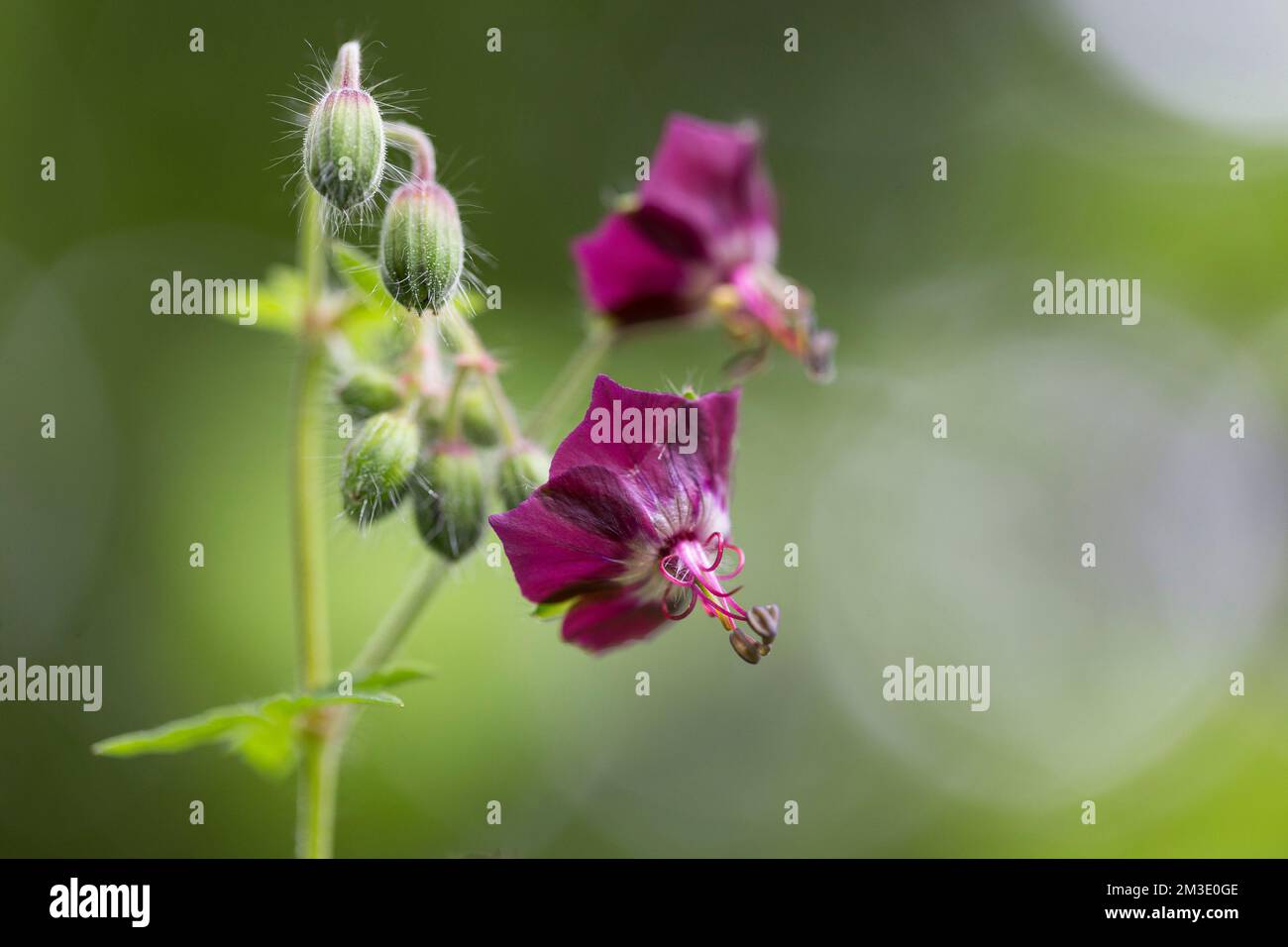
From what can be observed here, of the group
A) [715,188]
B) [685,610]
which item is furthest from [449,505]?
[715,188]

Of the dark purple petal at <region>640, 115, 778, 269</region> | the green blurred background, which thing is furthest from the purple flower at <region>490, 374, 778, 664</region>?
the green blurred background

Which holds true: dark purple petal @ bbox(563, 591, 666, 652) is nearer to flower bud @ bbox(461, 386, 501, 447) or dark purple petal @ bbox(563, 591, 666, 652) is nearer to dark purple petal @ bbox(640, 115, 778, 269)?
flower bud @ bbox(461, 386, 501, 447)

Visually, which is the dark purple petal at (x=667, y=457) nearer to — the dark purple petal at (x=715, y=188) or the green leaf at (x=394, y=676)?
the green leaf at (x=394, y=676)

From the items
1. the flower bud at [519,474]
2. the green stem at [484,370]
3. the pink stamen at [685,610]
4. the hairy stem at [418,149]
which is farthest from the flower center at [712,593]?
the hairy stem at [418,149]

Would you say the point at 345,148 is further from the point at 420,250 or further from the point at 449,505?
the point at 449,505

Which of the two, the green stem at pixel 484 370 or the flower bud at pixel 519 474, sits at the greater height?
the green stem at pixel 484 370

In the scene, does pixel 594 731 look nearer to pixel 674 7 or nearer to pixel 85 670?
pixel 85 670
